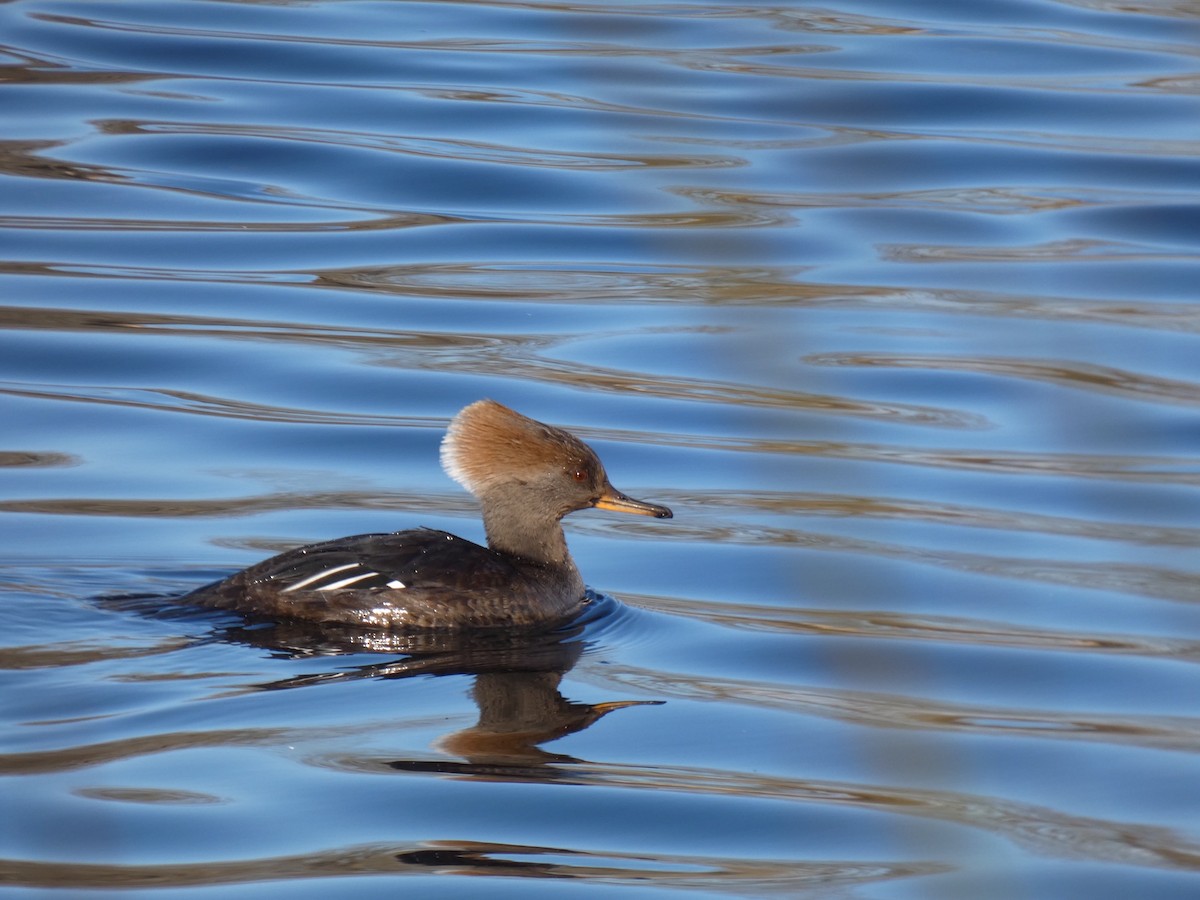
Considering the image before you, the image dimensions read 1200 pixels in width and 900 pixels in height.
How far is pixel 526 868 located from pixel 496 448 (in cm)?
262

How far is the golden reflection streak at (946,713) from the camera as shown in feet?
18.6

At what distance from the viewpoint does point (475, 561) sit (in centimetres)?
670

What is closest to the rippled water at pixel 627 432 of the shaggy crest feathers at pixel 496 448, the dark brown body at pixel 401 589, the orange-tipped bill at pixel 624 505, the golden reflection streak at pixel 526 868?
the golden reflection streak at pixel 526 868

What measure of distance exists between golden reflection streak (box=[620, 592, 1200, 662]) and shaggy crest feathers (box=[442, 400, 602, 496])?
2.04 feet

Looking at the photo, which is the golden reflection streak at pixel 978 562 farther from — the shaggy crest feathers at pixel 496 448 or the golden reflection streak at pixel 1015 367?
the golden reflection streak at pixel 1015 367

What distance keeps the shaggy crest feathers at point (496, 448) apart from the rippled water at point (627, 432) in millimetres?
607

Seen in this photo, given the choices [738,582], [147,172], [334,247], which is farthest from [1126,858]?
[147,172]

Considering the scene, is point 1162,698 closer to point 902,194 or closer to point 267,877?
point 267,877

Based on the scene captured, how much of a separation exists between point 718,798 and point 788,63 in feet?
37.9

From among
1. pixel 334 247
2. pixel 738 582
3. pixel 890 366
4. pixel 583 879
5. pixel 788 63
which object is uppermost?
pixel 788 63

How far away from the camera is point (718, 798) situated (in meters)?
5.09

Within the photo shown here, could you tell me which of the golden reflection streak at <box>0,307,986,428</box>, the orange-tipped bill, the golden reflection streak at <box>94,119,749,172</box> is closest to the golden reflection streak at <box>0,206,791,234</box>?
the golden reflection streak at <box>94,119,749,172</box>

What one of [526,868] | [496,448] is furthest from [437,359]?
[526,868]

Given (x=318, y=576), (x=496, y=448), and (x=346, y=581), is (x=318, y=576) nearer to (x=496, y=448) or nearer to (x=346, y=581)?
A: (x=346, y=581)
